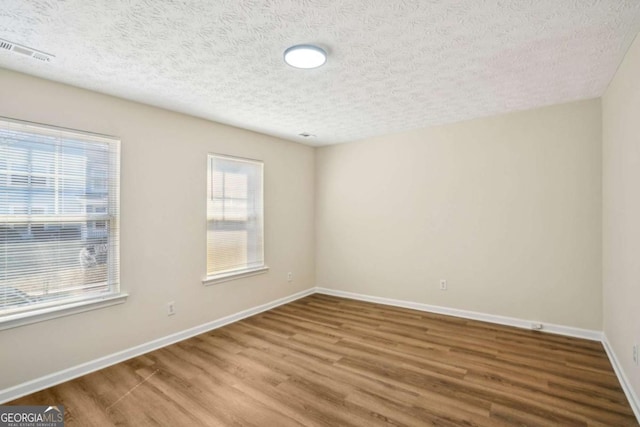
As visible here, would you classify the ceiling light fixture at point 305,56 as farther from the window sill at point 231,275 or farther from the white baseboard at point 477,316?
the white baseboard at point 477,316

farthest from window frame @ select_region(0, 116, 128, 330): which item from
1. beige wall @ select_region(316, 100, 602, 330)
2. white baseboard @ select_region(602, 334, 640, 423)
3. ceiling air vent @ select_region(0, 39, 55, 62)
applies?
white baseboard @ select_region(602, 334, 640, 423)

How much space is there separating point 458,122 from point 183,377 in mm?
4171

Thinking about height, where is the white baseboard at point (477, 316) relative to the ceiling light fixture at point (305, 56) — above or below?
below

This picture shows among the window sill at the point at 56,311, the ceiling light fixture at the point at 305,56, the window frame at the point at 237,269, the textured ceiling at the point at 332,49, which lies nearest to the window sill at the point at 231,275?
the window frame at the point at 237,269

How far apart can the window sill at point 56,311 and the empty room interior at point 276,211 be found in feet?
0.05

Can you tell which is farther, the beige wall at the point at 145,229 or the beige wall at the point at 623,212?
the beige wall at the point at 145,229

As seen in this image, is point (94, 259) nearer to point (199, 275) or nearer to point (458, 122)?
point (199, 275)

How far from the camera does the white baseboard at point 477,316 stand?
10.6 feet

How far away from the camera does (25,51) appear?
205 cm

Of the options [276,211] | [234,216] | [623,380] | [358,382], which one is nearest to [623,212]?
[623,380]

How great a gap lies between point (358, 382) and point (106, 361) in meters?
2.30

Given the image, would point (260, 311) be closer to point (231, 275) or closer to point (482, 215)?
point (231, 275)

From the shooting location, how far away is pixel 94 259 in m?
2.75

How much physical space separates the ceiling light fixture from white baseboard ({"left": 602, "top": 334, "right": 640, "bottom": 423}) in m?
3.17
